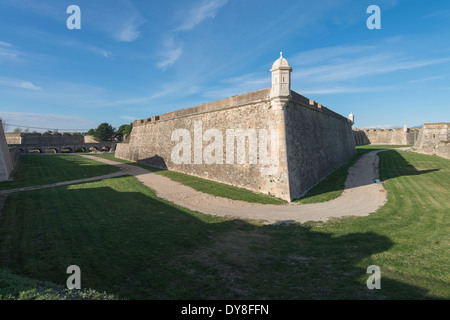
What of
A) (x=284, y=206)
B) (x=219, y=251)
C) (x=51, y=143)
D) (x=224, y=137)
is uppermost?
(x=51, y=143)

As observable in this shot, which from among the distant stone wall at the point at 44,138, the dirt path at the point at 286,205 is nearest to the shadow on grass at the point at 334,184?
the dirt path at the point at 286,205

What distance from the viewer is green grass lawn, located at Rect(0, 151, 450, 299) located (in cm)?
502

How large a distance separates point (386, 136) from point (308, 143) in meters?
54.9

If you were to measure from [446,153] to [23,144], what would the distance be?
73446 millimetres

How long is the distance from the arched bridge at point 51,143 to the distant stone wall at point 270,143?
39652 millimetres

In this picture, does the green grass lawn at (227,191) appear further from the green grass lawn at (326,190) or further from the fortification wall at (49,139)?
the fortification wall at (49,139)

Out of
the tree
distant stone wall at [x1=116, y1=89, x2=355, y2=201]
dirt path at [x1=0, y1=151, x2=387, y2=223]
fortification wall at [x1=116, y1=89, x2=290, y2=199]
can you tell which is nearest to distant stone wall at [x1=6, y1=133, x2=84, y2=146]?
the tree

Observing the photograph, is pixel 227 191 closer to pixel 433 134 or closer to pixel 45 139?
pixel 433 134

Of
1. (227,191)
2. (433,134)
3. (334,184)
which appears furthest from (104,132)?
(433,134)

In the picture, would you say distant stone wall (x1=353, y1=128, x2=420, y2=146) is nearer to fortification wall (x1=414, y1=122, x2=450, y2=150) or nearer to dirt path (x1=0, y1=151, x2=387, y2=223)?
fortification wall (x1=414, y1=122, x2=450, y2=150)

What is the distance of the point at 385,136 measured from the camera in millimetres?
58500

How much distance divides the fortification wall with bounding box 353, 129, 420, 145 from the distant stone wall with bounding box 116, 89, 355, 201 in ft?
130

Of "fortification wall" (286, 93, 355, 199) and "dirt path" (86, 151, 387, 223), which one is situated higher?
"fortification wall" (286, 93, 355, 199)

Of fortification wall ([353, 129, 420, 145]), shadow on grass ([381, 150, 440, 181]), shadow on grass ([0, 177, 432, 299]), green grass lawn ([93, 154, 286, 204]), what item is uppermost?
fortification wall ([353, 129, 420, 145])
